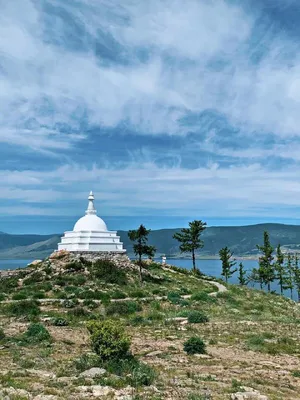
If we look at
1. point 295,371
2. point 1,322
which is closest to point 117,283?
point 1,322

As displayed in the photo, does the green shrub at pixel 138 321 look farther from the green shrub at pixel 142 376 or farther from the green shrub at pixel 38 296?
the green shrub at pixel 38 296

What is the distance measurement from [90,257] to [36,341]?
2875 cm

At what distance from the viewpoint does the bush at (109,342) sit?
13273 mm

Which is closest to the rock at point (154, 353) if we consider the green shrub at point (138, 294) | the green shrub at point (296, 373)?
the green shrub at point (296, 373)

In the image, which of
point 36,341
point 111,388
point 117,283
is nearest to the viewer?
point 111,388

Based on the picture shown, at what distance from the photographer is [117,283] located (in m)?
38.9

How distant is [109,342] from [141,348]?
2.87 m

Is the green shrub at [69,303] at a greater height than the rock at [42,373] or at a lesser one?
greater

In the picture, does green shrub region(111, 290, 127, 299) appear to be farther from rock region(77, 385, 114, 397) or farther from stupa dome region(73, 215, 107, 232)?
rock region(77, 385, 114, 397)

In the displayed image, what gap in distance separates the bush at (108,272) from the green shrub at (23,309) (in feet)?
41.7

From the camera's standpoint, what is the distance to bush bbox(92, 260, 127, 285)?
3942 centimetres

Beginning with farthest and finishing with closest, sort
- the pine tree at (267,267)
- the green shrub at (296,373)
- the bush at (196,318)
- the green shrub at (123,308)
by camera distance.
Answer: the pine tree at (267,267) < the green shrub at (123,308) < the bush at (196,318) < the green shrub at (296,373)

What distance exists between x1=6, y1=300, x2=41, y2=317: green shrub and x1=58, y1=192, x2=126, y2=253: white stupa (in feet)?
63.0

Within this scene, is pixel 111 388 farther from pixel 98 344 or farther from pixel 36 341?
pixel 36 341
